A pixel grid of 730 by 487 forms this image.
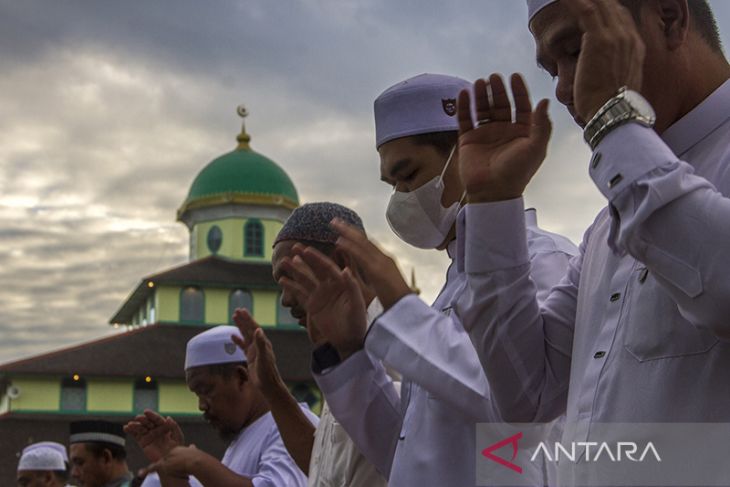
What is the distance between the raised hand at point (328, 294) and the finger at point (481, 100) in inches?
37.3

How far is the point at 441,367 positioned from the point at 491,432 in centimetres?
21

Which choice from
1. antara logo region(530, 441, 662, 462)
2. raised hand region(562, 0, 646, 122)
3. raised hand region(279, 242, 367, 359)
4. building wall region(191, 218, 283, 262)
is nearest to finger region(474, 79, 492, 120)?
raised hand region(562, 0, 646, 122)

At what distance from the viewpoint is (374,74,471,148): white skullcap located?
3709 mm

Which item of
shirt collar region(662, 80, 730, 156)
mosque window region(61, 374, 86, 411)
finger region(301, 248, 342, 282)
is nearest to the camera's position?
shirt collar region(662, 80, 730, 156)

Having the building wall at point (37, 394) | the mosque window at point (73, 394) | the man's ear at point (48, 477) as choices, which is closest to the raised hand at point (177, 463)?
the man's ear at point (48, 477)

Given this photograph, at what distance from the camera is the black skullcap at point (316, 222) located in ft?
14.4

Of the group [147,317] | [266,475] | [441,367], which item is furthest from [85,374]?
[441,367]

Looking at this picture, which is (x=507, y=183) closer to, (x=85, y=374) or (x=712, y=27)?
(x=712, y=27)

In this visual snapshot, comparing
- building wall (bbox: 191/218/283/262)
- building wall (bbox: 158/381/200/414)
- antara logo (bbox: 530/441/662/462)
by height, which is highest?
building wall (bbox: 191/218/283/262)

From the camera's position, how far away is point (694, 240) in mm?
1899

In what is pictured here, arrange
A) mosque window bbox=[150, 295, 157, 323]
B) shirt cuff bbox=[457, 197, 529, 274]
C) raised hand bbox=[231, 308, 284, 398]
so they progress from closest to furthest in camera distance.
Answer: shirt cuff bbox=[457, 197, 529, 274] < raised hand bbox=[231, 308, 284, 398] < mosque window bbox=[150, 295, 157, 323]

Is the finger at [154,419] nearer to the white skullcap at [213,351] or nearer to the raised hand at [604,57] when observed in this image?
the white skullcap at [213,351]

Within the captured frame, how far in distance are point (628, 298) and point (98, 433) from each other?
673 centimetres

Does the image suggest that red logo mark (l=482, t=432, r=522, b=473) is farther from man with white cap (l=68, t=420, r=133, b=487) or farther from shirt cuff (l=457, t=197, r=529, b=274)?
man with white cap (l=68, t=420, r=133, b=487)
